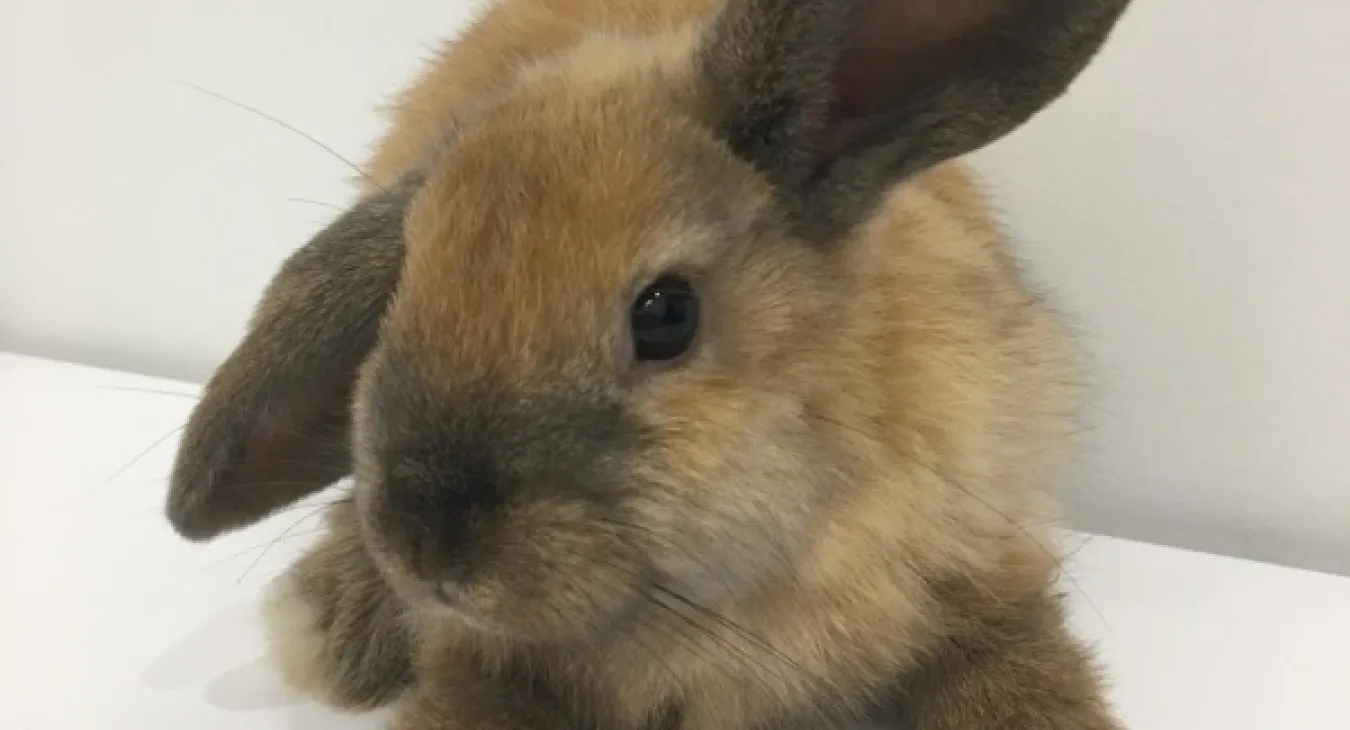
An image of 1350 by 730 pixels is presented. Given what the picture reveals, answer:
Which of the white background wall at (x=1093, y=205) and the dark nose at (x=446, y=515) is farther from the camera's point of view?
the white background wall at (x=1093, y=205)

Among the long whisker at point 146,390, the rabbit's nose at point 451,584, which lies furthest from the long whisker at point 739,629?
the long whisker at point 146,390

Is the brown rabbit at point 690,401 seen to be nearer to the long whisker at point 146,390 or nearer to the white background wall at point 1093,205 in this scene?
the white background wall at point 1093,205

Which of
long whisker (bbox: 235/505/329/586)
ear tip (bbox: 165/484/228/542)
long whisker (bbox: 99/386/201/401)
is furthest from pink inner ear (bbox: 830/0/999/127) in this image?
long whisker (bbox: 99/386/201/401)

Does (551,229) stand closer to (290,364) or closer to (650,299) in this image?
(650,299)

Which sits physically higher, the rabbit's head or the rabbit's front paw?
the rabbit's head

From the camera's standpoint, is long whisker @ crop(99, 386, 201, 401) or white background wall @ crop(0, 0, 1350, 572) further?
long whisker @ crop(99, 386, 201, 401)

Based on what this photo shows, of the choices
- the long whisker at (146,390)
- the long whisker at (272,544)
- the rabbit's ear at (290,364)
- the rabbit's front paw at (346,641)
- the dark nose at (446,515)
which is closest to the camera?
the dark nose at (446,515)

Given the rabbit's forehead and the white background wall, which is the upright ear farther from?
the white background wall
